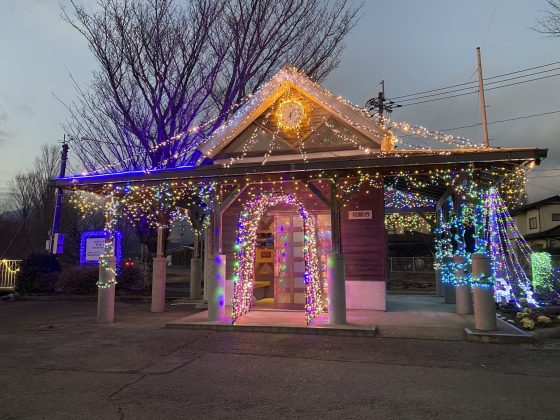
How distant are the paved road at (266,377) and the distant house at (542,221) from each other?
31.2 m

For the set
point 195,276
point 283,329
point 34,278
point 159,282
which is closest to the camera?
point 283,329

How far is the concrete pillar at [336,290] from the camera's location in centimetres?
875

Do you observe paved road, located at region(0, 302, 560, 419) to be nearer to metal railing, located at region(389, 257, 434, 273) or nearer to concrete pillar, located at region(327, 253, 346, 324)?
concrete pillar, located at region(327, 253, 346, 324)

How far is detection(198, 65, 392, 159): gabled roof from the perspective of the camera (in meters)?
11.2

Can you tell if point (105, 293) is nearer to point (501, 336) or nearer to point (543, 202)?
point (501, 336)

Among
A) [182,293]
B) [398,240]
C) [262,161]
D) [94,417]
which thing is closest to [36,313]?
[182,293]

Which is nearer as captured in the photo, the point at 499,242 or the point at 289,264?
the point at 289,264

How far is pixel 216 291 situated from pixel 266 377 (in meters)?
4.02

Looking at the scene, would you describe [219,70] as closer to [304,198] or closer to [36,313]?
[304,198]

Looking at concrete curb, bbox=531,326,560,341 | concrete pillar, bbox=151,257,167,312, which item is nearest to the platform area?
concrete curb, bbox=531,326,560,341

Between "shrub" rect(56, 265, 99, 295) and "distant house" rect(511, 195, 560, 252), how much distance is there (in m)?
32.3

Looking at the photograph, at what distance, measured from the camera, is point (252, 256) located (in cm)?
1035

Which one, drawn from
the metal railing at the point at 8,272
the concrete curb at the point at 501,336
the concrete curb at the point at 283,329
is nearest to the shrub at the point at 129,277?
the metal railing at the point at 8,272

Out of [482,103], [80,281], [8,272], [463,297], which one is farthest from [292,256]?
[482,103]
